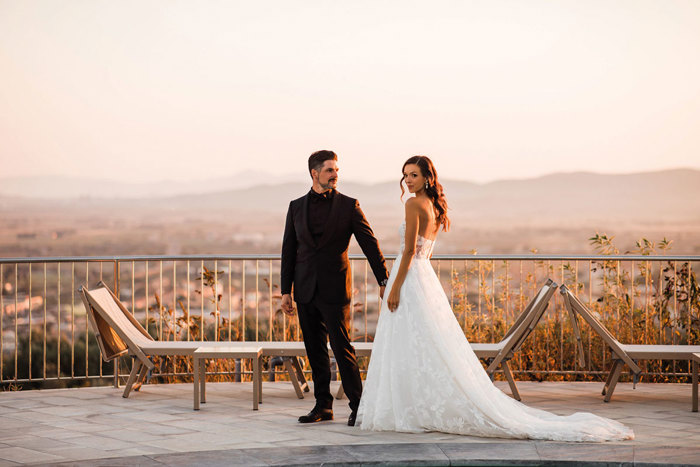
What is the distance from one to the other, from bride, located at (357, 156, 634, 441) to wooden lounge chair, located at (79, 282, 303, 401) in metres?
1.54

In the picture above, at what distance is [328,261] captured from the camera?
6.04 meters

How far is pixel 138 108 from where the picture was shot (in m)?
17.9

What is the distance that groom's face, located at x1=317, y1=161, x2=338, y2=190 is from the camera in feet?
19.7

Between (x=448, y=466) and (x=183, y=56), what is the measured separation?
45.7 feet

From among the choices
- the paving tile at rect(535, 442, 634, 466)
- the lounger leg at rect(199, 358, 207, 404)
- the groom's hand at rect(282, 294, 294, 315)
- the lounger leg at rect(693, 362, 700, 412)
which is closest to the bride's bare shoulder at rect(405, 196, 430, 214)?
the groom's hand at rect(282, 294, 294, 315)

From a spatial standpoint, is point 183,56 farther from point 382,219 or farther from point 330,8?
point 382,219

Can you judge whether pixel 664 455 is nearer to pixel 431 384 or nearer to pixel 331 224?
pixel 431 384

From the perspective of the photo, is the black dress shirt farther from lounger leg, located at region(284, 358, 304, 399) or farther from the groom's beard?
lounger leg, located at region(284, 358, 304, 399)

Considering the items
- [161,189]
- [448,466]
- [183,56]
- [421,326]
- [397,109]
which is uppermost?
[183,56]

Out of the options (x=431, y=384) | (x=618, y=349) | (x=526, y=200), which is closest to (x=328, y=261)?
(x=431, y=384)

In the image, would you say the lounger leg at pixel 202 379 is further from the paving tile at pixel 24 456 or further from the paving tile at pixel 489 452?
the paving tile at pixel 489 452

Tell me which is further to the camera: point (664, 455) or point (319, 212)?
point (319, 212)

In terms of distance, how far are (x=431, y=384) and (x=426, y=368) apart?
11cm

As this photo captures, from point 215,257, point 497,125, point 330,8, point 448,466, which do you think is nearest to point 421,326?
point 448,466
